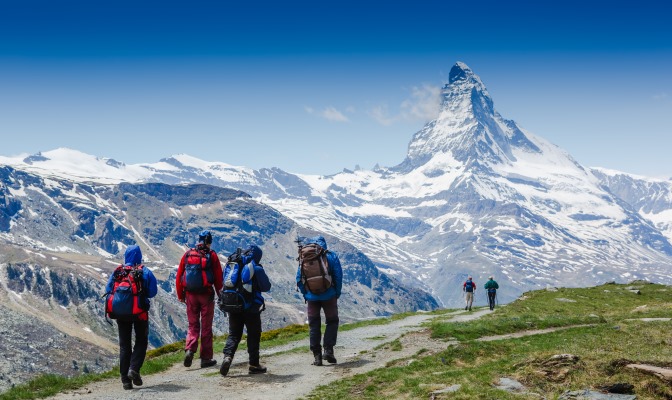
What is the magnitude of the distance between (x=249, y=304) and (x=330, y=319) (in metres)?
3.56

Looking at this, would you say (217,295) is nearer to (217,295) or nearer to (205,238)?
(217,295)

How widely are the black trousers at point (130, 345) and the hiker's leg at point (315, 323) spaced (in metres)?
6.26

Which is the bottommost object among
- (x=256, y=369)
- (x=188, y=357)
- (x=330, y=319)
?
(x=256, y=369)

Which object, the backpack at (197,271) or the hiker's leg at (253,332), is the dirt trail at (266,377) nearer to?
the hiker's leg at (253,332)

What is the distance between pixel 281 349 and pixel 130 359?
11395 mm

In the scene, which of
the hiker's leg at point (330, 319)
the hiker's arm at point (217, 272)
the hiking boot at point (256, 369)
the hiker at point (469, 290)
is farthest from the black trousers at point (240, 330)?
the hiker at point (469, 290)

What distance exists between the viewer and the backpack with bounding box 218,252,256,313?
66.6 ft

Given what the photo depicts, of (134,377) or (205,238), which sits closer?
(134,377)

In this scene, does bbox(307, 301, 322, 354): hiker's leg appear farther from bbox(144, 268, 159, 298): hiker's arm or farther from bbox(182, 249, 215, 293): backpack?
bbox(144, 268, 159, 298): hiker's arm

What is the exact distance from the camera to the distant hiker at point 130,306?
60.8ft

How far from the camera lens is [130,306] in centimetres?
1855

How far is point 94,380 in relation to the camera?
2053cm

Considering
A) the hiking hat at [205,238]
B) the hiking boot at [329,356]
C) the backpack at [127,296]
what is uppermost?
the hiking hat at [205,238]

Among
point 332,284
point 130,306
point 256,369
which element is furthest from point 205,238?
point 256,369
